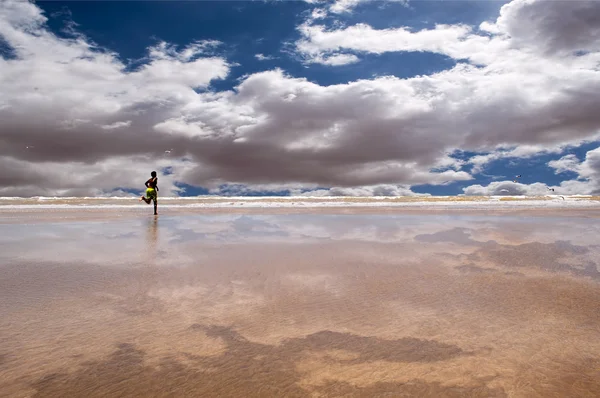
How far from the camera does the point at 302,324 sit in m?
3.53

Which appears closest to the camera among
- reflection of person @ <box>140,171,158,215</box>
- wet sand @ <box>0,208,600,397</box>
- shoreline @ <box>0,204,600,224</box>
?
wet sand @ <box>0,208,600,397</box>

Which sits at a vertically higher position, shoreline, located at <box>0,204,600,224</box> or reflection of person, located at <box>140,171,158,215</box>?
reflection of person, located at <box>140,171,158,215</box>

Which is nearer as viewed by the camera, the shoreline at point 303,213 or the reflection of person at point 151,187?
the shoreline at point 303,213

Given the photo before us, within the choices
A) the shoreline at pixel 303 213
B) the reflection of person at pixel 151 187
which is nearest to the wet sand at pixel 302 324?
the shoreline at pixel 303 213

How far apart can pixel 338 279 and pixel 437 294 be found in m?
1.33

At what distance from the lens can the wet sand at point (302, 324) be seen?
8.29 feet

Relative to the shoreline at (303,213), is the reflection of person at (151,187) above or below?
above

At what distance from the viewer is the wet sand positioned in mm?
2525

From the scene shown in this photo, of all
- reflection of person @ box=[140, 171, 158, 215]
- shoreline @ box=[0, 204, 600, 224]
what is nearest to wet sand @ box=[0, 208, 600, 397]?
shoreline @ box=[0, 204, 600, 224]

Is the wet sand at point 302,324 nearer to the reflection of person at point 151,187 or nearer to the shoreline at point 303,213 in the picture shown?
the shoreline at point 303,213

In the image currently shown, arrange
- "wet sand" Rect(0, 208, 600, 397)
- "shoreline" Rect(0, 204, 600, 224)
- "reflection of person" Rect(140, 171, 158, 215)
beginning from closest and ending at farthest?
"wet sand" Rect(0, 208, 600, 397), "shoreline" Rect(0, 204, 600, 224), "reflection of person" Rect(140, 171, 158, 215)

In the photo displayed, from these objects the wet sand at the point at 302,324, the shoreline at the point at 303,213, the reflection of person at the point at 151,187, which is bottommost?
the wet sand at the point at 302,324

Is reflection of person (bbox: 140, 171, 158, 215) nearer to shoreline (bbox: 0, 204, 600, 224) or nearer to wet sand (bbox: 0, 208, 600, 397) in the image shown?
shoreline (bbox: 0, 204, 600, 224)

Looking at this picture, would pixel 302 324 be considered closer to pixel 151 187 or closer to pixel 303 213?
pixel 303 213
